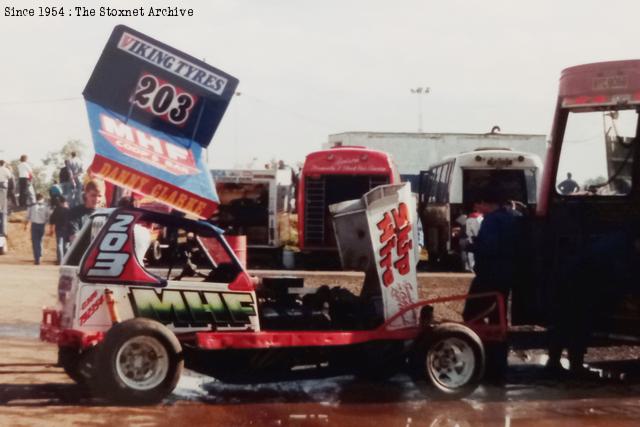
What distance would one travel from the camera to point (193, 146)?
7984 mm

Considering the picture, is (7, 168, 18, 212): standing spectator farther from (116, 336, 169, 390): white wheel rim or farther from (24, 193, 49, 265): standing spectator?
(116, 336, 169, 390): white wheel rim

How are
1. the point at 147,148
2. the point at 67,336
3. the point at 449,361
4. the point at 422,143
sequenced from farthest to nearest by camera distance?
the point at 422,143
the point at 449,361
the point at 147,148
the point at 67,336

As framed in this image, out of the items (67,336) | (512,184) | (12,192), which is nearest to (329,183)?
(512,184)

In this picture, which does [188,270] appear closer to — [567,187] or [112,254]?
[112,254]

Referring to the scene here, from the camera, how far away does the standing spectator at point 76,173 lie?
21.6 metres

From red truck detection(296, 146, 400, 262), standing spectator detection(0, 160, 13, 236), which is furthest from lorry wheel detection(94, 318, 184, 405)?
standing spectator detection(0, 160, 13, 236)

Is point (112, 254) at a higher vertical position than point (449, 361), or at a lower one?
higher

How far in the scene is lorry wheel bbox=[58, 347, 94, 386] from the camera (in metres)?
7.89

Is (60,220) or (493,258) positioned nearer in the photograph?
(493,258)

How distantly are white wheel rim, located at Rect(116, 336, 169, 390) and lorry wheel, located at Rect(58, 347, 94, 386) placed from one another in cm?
44

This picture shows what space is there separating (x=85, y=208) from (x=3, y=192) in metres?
11.2

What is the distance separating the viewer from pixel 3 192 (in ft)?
72.0

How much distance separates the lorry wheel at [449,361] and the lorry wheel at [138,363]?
7.13 ft

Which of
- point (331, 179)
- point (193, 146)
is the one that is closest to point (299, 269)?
point (331, 179)
